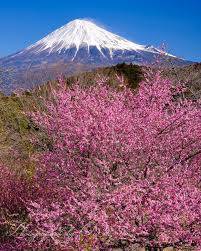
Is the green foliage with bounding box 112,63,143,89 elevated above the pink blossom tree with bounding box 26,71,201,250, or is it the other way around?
the green foliage with bounding box 112,63,143,89

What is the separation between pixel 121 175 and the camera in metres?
8.95

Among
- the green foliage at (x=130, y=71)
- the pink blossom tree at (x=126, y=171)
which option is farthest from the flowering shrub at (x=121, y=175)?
the green foliage at (x=130, y=71)

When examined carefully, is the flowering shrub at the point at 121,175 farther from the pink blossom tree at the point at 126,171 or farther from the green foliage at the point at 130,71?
the green foliage at the point at 130,71

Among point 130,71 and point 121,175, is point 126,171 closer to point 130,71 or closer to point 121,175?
point 121,175

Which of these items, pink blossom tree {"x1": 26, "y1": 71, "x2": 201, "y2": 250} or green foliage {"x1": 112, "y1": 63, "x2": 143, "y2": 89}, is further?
green foliage {"x1": 112, "y1": 63, "x2": 143, "y2": 89}

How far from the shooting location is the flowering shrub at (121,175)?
320 inches

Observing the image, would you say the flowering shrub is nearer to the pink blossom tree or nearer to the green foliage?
the pink blossom tree

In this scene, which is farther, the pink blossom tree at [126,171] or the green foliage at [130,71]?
the green foliage at [130,71]

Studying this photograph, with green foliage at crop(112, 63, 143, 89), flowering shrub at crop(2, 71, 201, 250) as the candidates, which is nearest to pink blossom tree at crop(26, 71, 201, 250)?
flowering shrub at crop(2, 71, 201, 250)

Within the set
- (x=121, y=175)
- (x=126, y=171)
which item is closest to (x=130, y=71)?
(x=126, y=171)

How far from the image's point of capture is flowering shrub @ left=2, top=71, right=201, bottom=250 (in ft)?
26.7

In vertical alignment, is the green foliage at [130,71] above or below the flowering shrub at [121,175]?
above

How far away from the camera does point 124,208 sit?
849cm

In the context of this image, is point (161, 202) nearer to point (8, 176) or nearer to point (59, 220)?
point (59, 220)
